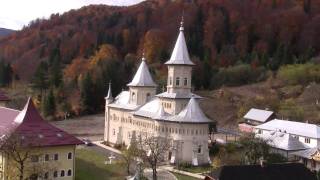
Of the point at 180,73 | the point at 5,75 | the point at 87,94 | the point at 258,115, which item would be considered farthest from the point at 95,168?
the point at 5,75

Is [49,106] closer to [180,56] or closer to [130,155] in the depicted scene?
[180,56]

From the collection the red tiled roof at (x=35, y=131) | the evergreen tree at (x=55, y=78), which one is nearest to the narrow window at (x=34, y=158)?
the red tiled roof at (x=35, y=131)

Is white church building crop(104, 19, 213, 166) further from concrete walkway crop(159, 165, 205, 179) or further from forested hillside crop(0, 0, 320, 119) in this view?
forested hillside crop(0, 0, 320, 119)

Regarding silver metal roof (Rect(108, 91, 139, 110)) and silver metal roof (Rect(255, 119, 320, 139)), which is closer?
silver metal roof (Rect(255, 119, 320, 139))

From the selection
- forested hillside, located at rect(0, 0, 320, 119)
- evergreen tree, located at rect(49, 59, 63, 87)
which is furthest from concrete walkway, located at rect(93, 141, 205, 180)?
evergreen tree, located at rect(49, 59, 63, 87)

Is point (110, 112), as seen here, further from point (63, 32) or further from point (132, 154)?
point (63, 32)
